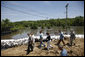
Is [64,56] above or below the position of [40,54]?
above

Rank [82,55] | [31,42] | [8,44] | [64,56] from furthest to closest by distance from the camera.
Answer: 1. [8,44]
2. [31,42]
3. [82,55]
4. [64,56]

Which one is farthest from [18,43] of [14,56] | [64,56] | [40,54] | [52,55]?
[64,56]

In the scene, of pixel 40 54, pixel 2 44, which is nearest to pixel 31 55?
pixel 40 54

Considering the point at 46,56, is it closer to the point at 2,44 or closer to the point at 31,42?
the point at 31,42

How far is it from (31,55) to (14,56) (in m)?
1.26

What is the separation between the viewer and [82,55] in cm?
715

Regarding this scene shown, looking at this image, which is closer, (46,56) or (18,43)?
(46,56)

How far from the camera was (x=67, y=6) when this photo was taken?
17.9 metres

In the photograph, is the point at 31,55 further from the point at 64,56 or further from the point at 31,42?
the point at 64,56

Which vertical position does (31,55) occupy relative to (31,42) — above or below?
below

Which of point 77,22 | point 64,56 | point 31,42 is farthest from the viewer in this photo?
point 77,22

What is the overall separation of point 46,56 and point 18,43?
4.30m

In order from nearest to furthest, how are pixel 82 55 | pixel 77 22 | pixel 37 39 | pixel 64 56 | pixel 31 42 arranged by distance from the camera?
pixel 64 56
pixel 82 55
pixel 31 42
pixel 37 39
pixel 77 22

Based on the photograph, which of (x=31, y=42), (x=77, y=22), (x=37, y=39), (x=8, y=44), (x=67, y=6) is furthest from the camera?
(x=77, y=22)
